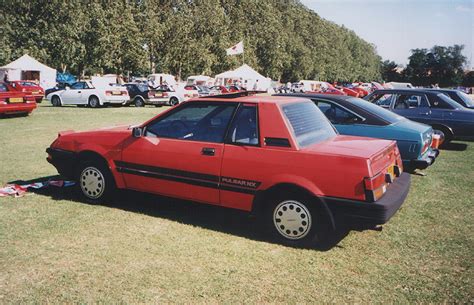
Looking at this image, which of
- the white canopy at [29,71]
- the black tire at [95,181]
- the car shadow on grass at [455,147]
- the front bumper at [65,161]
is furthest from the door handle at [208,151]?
the white canopy at [29,71]

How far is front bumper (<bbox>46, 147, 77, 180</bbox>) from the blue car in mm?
4092

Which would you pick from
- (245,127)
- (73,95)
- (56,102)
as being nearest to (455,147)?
→ (245,127)

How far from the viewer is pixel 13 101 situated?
16.1 metres

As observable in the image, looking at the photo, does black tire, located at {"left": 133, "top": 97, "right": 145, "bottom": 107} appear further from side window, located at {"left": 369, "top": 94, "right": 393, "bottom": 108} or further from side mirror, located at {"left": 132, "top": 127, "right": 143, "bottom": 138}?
side mirror, located at {"left": 132, "top": 127, "right": 143, "bottom": 138}

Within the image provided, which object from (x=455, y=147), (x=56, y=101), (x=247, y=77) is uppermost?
(x=247, y=77)

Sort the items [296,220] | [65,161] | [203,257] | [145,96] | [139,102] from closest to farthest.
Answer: [203,257], [296,220], [65,161], [145,96], [139,102]

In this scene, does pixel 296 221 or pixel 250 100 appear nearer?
pixel 296 221

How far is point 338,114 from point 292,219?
3.51 meters

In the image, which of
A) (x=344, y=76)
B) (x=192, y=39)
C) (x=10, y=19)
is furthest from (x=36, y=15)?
(x=344, y=76)

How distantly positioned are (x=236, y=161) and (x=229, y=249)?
95 centimetres

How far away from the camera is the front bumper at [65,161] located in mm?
5723

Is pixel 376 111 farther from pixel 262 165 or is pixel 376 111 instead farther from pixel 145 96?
pixel 145 96

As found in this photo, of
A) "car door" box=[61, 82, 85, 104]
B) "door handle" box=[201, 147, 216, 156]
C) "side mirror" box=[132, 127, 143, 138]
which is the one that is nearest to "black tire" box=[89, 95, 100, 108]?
"car door" box=[61, 82, 85, 104]

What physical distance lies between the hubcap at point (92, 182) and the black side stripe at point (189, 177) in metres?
0.39
